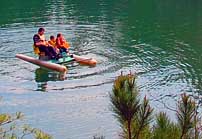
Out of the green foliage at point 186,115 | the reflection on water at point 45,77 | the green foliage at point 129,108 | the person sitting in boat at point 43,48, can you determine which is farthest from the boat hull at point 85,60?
the green foliage at point 186,115

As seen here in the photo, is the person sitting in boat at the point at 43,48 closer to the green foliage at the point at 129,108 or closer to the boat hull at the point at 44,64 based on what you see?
the boat hull at the point at 44,64

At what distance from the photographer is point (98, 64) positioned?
18.8 meters

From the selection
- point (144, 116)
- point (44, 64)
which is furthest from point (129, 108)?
point (44, 64)

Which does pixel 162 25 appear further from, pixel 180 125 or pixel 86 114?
pixel 180 125

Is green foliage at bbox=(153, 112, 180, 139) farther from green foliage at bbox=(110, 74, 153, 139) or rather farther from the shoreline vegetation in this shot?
green foliage at bbox=(110, 74, 153, 139)

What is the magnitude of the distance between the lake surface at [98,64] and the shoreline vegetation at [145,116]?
1.83 meters

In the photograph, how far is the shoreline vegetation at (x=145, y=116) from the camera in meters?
4.38

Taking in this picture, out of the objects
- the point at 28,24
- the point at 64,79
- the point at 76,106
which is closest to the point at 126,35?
the point at 28,24

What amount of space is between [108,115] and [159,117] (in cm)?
1001

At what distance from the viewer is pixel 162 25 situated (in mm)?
28484

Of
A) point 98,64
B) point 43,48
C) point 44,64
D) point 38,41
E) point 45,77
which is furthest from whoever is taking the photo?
point 38,41

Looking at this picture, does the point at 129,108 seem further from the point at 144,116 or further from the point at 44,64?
the point at 44,64

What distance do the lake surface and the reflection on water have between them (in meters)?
0.03

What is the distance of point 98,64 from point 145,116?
1426 cm
